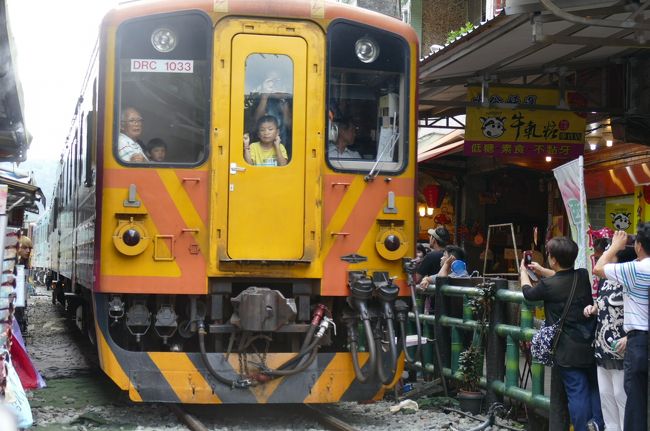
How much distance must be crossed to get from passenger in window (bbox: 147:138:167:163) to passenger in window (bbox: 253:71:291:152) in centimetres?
72

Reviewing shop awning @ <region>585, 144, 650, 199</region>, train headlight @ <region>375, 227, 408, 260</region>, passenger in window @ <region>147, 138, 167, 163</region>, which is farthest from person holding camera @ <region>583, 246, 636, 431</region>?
shop awning @ <region>585, 144, 650, 199</region>

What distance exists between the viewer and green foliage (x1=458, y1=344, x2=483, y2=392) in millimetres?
7805

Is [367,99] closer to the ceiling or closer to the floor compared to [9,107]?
closer to the floor

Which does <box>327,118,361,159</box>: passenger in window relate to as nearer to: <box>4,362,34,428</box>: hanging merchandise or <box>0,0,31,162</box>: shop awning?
<box>0,0,31,162</box>: shop awning

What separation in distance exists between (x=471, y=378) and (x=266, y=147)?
265 centimetres

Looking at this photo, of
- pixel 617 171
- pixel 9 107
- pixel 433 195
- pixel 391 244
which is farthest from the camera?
pixel 433 195

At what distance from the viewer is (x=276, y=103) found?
6.98m

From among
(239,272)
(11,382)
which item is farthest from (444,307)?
(11,382)

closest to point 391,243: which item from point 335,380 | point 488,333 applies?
point 335,380

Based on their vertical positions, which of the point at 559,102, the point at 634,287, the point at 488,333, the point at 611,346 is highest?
the point at 559,102

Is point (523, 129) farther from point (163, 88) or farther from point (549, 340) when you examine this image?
point (549, 340)

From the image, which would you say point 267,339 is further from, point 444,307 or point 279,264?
point 444,307

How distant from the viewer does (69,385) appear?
9.18 m

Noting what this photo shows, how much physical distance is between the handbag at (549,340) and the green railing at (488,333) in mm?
591
